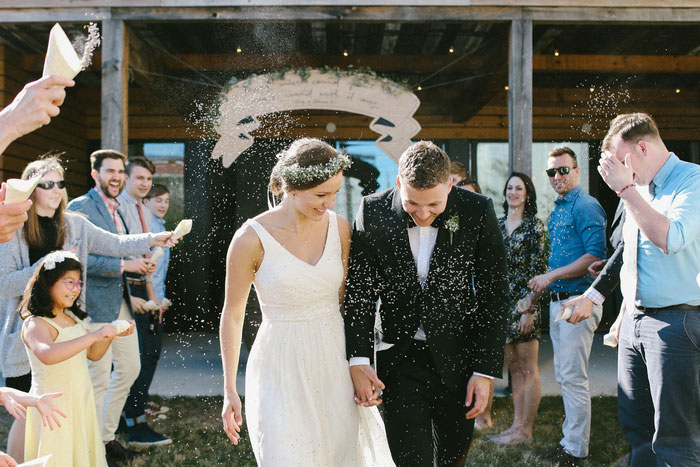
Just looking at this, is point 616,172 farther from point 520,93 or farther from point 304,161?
point 520,93

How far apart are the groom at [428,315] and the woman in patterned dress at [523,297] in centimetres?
172

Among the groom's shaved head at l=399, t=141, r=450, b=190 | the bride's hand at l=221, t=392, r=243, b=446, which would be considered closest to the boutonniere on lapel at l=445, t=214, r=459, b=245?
the groom's shaved head at l=399, t=141, r=450, b=190

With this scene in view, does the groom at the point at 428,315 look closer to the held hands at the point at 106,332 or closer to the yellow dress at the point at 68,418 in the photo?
the held hands at the point at 106,332

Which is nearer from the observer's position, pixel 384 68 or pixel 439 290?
pixel 439 290

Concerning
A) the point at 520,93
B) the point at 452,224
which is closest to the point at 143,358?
the point at 452,224

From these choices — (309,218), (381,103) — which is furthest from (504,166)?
(309,218)

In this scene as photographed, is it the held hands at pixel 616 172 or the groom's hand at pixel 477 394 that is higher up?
the held hands at pixel 616 172

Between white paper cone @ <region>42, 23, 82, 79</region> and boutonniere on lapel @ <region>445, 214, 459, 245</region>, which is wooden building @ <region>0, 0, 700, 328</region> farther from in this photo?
white paper cone @ <region>42, 23, 82, 79</region>

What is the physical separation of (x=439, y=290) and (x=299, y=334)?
0.63m

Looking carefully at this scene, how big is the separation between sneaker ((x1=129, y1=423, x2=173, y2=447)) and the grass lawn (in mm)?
77

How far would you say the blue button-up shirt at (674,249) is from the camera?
109 inches

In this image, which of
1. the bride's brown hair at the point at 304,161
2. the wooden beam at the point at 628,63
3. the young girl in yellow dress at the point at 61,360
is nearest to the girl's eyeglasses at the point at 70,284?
the young girl in yellow dress at the point at 61,360

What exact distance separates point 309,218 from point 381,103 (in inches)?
116

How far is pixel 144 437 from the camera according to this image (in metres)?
4.55
